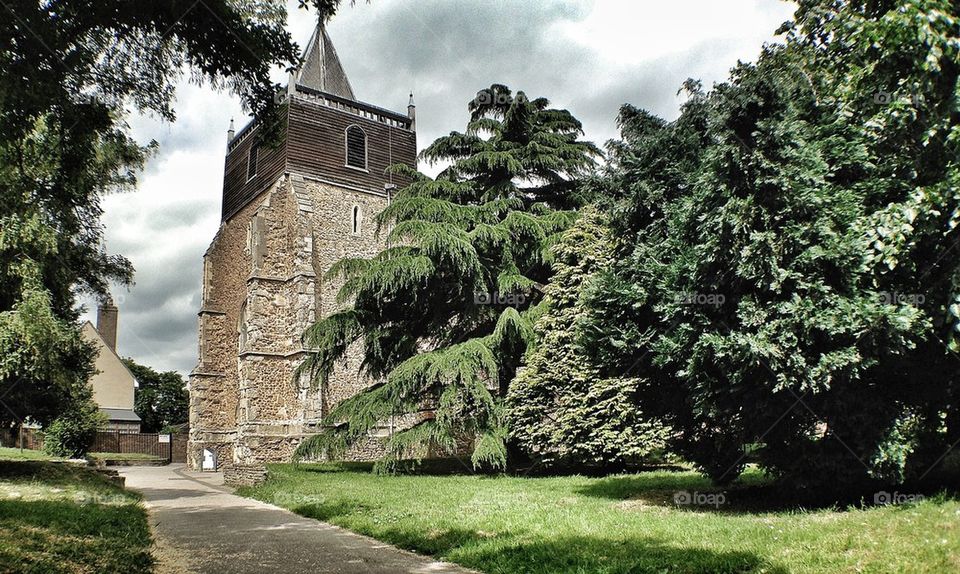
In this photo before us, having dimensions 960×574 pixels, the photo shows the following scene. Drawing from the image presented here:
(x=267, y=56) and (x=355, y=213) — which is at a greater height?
(x=355, y=213)

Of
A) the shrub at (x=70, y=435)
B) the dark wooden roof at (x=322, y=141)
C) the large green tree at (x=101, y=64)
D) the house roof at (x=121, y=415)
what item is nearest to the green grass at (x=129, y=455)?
the shrub at (x=70, y=435)

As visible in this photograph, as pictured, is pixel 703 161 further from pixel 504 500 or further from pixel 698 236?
A: pixel 504 500

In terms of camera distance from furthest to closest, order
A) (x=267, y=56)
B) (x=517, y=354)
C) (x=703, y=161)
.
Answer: (x=517, y=354) < (x=703, y=161) < (x=267, y=56)

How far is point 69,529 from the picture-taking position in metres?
7.20

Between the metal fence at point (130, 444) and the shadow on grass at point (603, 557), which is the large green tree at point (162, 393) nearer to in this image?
the metal fence at point (130, 444)

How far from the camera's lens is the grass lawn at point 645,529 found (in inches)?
203

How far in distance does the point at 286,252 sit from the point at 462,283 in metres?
11.7

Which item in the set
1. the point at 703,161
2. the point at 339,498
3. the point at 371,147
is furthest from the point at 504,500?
the point at 371,147

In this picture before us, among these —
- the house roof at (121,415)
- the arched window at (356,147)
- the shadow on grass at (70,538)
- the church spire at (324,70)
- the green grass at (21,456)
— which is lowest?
the shadow on grass at (70,538)

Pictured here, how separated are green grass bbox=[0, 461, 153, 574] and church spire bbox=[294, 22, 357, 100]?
22.8 meters

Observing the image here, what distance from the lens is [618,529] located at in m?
7.00

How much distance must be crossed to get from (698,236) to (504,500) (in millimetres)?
4864

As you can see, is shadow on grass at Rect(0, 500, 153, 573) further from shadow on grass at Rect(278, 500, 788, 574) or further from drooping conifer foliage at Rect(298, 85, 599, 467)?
drooping conifer foliage at Rect(298, 85, 599, 467)

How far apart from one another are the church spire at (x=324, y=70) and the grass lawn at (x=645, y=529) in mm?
24195
